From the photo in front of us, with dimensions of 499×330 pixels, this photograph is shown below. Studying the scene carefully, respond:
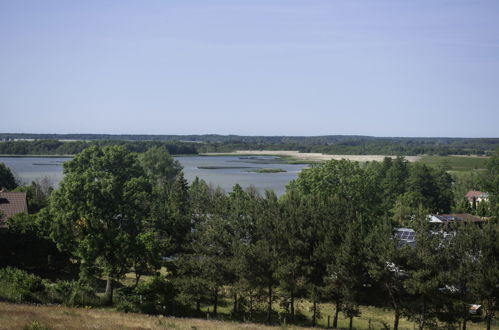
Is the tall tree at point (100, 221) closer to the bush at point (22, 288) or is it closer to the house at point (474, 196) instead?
the bush at point (22, 288)

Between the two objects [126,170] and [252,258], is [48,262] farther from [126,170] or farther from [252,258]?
[252,258]

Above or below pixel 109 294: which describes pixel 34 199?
above

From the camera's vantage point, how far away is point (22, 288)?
2600cm

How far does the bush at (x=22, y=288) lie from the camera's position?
25578 millimetres

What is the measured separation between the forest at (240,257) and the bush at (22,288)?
6 centimetres

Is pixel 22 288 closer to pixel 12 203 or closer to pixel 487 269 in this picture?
pixel 12 203

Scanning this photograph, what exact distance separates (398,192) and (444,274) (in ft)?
179

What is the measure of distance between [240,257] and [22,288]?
10.5 meters

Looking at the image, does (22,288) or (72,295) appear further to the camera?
(72,295)

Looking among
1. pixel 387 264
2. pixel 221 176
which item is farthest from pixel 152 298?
pixel 221 176

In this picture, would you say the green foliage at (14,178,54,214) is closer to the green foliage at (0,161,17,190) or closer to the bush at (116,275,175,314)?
the green foliage at (0,161,17,190)

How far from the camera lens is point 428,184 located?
2977 inches

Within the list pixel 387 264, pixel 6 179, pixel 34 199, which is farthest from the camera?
pixel 6 179

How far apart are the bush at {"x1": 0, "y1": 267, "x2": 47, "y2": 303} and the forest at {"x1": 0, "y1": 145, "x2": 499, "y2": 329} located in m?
0.06
